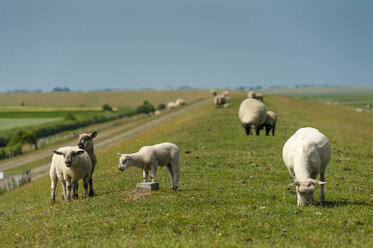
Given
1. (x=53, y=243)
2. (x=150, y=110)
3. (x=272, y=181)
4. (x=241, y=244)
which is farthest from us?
(x=150, y=110)

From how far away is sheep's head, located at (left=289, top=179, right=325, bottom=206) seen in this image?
45.4 feet

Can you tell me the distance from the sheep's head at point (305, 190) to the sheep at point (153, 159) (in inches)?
218

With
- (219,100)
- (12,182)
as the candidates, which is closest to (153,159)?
(12,182)

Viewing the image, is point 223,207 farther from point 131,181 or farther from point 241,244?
point 131,181

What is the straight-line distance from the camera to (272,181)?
20.8 m

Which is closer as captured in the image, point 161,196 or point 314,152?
point 314,152

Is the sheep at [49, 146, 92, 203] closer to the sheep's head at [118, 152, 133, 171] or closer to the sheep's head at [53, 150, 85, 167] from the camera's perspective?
the sheep's head at [53, 150, 85, 167]

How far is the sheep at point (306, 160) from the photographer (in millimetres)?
14078

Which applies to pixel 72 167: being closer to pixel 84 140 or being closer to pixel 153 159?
pixel 84 140

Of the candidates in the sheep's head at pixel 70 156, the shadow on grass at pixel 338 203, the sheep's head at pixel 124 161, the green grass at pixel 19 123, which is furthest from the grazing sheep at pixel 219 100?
the green grass at pixel 19 123

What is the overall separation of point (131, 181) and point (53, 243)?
956cm

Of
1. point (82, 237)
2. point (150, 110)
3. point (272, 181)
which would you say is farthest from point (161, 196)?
point (150, 110)

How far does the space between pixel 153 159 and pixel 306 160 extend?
6169mm

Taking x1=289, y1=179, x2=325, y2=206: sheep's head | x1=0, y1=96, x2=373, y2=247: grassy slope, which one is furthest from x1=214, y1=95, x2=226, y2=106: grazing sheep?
x1=289, y1=179, x2=325, y2=206: sheep's head
